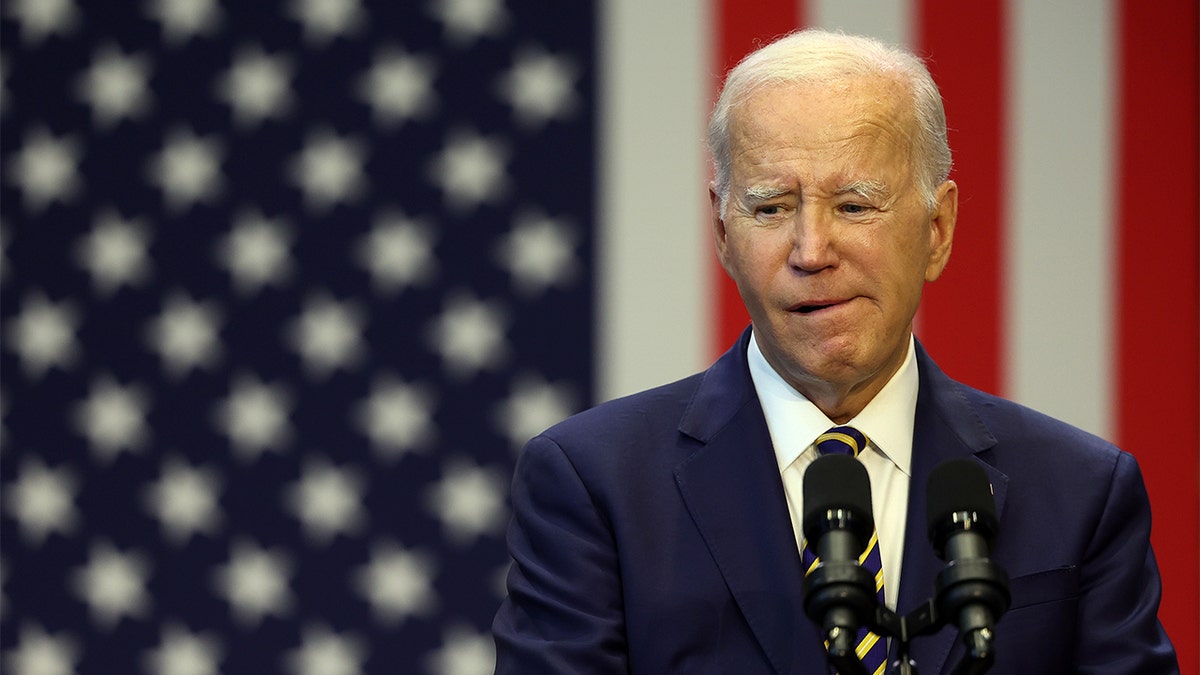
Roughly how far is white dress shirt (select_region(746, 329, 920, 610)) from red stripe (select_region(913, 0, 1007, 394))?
1347 mm

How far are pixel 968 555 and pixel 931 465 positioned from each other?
54 centimetres

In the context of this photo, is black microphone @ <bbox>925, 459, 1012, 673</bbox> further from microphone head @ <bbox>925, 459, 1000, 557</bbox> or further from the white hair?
the white hair

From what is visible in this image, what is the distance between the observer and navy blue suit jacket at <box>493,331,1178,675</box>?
5.02ft

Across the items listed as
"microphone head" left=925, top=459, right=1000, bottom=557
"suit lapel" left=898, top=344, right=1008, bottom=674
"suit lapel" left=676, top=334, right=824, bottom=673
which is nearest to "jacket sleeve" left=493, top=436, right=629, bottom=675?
"suit lapel" left=676, top=334, right=824, bottom=673

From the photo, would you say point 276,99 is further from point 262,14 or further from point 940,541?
point 940,541

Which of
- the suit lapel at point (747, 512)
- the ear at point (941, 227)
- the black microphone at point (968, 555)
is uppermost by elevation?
the ear at point (941, 227)

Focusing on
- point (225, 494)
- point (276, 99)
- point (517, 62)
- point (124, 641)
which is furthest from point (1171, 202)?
point (124, 641)

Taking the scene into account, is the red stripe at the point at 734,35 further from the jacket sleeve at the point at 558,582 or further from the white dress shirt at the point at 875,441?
the jacket sleeve at the point at 558,582

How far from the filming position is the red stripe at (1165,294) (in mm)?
2973

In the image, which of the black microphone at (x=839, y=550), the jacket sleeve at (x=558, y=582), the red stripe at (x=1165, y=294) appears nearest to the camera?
the black microphone at (x=839, y=550)

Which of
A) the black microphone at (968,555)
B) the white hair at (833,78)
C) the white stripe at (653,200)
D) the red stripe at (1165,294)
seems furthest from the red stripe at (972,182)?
the black microphone at (968,555)

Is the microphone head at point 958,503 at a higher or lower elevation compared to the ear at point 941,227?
lower

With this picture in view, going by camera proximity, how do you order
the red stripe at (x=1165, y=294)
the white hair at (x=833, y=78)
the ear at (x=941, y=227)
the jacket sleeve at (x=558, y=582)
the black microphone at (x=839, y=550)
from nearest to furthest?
the black microphone at (x=839, y=550) < the jacket sleeve at (x=558, y=582) < the white hair at (x=833, y=78) < the ear at (x=941, y=227) < the red stripe at (x=1165, y=294)

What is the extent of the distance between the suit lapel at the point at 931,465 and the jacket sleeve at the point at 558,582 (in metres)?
0.33
